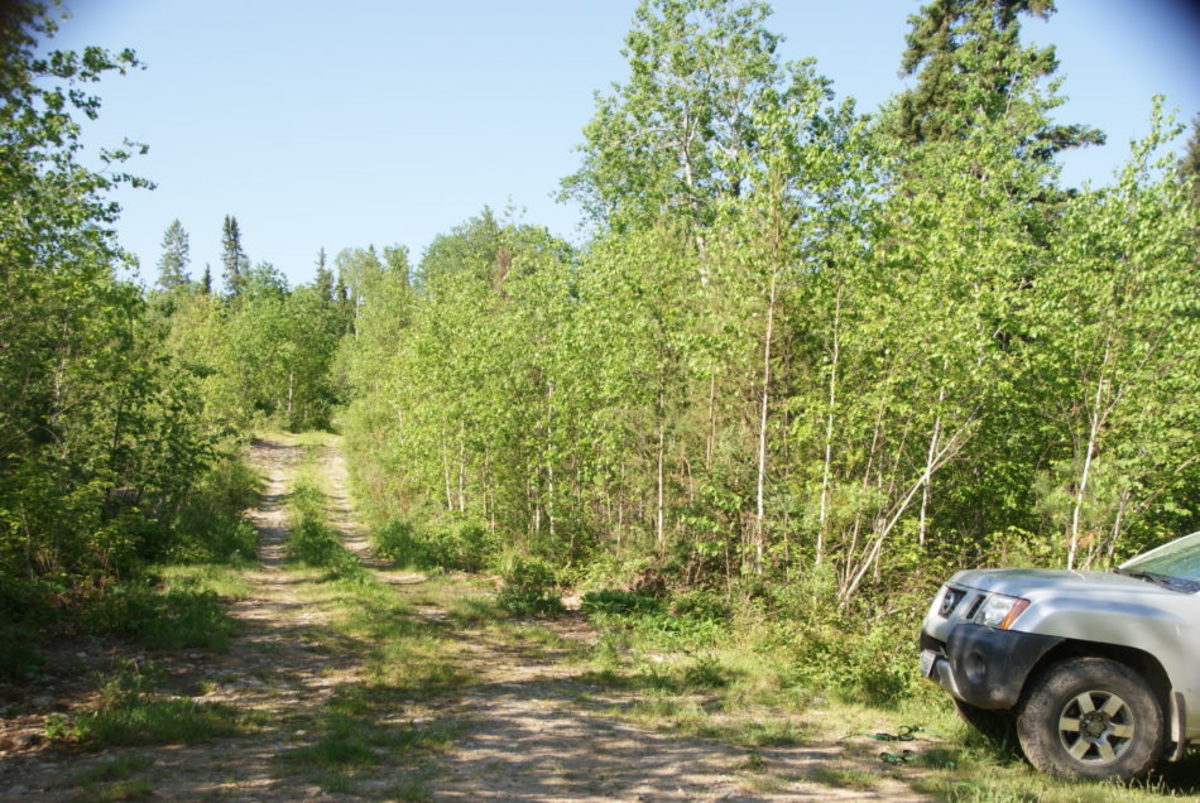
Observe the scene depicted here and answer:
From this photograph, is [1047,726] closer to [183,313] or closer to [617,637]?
[617,637]

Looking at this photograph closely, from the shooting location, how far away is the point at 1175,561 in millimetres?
6000

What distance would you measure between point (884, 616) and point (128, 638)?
9037mm

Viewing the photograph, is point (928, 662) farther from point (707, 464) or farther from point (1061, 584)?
point (707, 464)

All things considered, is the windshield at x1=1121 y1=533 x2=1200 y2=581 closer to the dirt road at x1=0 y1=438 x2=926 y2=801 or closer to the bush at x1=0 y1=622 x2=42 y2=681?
the dirt road at x1=0 y1=438 x2=926 y2=801

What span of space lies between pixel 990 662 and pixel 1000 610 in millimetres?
367

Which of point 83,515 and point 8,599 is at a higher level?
point 83,515

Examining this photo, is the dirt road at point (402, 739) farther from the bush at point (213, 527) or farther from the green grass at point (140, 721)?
the bush at point (213, 527)

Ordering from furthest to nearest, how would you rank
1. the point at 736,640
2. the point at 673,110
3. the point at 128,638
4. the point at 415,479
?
the point at 673,110 < the point at 415,479 < the point at 736,640 < the point at 128,638

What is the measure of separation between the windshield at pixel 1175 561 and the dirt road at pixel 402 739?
97.6 inches

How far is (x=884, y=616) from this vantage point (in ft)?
33.9

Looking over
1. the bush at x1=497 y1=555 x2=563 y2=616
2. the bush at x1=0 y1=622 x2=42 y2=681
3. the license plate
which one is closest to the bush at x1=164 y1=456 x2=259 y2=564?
the bush at x1=497 y1=555 x2=563 y2=616

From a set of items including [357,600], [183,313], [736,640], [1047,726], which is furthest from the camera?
[183,313]

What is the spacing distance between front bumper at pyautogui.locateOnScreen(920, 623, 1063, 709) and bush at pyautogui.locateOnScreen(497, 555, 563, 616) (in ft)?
24.1

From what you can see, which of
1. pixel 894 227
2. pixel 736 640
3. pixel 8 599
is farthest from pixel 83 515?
pixel 894 227
